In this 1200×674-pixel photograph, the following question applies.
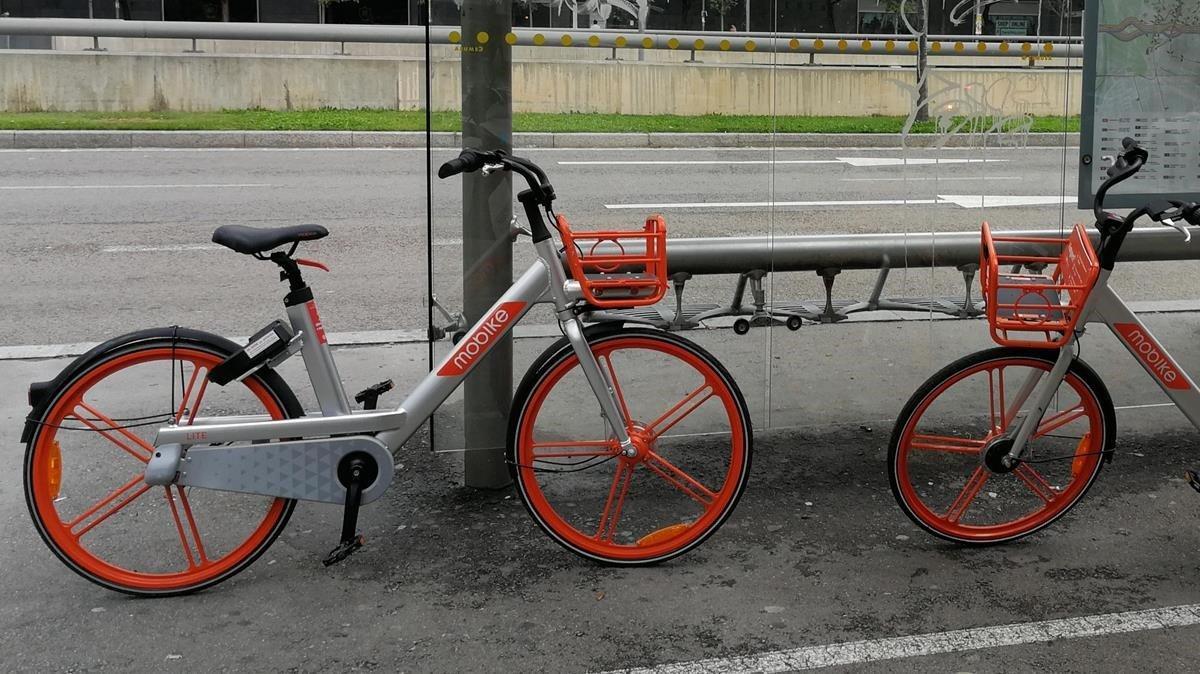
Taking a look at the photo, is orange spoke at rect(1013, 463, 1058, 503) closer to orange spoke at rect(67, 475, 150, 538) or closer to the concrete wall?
the concrete wall

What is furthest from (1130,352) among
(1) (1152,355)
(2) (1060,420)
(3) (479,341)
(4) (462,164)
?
(4) (462,164)

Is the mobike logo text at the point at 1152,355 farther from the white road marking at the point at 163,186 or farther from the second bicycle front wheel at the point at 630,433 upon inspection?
the white road marking at the point at 163,186

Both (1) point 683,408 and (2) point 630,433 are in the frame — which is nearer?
(2) point 630,433

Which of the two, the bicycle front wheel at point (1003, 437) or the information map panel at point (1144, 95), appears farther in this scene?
the information map panel at point (1144, 95)

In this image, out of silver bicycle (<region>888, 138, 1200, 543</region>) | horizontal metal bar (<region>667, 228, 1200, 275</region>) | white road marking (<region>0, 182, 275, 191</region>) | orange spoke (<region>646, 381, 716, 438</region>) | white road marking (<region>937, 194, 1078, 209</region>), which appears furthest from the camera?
white road marking (<region>0, 182, 275, 191</region>)

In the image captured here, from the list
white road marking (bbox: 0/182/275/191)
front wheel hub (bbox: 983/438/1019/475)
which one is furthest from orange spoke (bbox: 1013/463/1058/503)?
white road marking (bbox: 0/182/275/191)

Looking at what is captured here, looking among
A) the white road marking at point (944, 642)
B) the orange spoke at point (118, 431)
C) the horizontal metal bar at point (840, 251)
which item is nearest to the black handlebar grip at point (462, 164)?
the orange spoke at point (118, 431)

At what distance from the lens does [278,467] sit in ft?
12.9

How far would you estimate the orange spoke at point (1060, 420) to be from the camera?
420 centimetres

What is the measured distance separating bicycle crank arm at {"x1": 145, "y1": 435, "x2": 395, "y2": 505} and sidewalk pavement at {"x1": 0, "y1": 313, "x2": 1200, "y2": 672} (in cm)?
31

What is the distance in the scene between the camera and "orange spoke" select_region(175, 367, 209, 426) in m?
3.87

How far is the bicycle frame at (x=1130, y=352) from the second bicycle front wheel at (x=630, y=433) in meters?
0.93

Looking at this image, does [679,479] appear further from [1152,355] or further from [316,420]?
[1152,355]

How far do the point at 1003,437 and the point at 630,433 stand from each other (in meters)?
1.25
